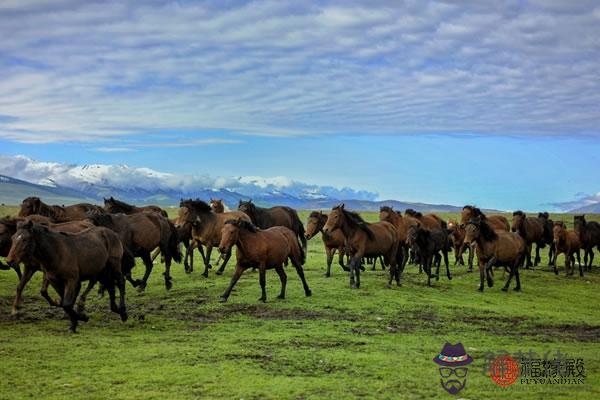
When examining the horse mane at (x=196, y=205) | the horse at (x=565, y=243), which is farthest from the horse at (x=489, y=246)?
the horse mane at (x=196, y=205)

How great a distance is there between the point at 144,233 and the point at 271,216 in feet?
26.6

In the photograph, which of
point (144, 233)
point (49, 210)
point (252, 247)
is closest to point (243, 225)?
point (252, 247)

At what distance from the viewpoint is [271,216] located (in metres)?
28.4

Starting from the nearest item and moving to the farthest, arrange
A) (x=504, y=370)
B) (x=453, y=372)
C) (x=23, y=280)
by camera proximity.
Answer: (x=453, y=372) < (x=504, y=370) < (x=23, y=280)

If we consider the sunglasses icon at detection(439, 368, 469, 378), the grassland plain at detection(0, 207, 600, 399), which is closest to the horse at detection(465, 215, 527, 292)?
the grassland plain at detection(0, 207, 600, 399)

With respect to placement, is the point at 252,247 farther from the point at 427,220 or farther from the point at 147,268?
the point at 427,220

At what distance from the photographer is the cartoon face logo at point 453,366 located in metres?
10.6

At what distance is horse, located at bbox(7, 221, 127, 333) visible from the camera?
13.7 meters

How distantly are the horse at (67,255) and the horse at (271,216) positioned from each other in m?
12.3

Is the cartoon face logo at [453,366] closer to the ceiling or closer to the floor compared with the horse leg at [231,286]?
closer to the floor

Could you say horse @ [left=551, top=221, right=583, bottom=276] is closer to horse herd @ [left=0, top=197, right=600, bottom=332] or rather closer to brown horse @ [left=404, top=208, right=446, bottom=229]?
horse herd @ [left=0, top=197, right=600, bottom=332]

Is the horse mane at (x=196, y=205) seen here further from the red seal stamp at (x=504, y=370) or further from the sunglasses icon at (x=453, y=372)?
the sunglasses icon at (x=453, y=372)

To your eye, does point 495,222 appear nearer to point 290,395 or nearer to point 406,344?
point 406,344

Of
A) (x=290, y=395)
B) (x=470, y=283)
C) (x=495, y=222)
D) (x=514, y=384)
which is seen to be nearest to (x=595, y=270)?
(x=495, y=222)
